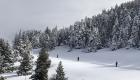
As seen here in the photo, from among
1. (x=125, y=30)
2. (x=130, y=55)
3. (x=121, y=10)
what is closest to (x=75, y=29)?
(x=121, y=10)

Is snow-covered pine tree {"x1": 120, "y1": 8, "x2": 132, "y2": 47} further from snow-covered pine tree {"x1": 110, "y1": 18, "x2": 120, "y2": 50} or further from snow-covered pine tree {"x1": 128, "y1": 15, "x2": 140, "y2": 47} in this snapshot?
snow-covered pine tree {"x1": 128, "y1": 15, "x2": 140, "y2": 47}

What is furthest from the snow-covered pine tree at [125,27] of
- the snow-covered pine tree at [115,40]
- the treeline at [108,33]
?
the snow-covered pine tree at [115,40]

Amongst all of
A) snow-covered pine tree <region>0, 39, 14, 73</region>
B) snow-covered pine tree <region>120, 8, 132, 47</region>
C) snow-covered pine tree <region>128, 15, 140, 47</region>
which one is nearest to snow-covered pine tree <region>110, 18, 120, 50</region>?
snow-covered pine tree <region>120, 8, 132, 47</region>

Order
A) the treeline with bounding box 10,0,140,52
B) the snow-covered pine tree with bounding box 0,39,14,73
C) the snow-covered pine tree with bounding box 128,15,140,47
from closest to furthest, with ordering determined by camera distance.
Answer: the snow-covered pine tree with bounding box 0,39,14,73, the snow-covered pine tree with bounding box 128,15,140,47, the treeline with bounding box 10,0,140,52

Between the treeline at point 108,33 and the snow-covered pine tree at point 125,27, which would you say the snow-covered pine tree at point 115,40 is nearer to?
the treeline at point 108,33

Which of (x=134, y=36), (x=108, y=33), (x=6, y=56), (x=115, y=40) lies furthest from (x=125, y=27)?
(x=6, y=56)

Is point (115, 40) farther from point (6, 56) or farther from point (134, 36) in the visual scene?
point (6, 56)

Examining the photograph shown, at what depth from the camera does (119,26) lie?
14025cm

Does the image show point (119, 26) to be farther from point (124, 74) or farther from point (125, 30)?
point (124, 74)

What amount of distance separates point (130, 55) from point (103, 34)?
43641 mm

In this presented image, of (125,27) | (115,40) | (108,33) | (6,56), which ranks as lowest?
(6,56)

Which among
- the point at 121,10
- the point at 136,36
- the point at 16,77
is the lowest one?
the point at 16,77

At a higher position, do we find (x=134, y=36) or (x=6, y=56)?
(x=134, y=36)

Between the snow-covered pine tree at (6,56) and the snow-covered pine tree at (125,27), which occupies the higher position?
the snow-covered pine tree at (125,27)
